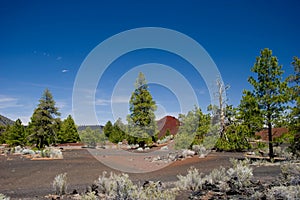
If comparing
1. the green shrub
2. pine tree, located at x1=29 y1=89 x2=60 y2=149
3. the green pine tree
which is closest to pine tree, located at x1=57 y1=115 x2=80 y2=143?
pine tree, located at x1=29 y1=89 x2=60 y2=149

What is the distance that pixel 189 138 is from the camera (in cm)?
2572

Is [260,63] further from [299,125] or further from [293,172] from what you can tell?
[293,172]

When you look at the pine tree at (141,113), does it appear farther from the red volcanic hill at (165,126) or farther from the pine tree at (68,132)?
the pine tree at (68,132)

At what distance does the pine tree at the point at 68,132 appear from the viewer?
2135 inches

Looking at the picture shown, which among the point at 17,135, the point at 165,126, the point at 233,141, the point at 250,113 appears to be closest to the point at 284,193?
the point at 250,113

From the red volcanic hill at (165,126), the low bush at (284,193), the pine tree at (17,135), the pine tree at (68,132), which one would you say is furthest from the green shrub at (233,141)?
the pine tree at (68,132)

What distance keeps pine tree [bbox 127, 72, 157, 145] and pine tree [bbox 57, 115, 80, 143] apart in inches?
850

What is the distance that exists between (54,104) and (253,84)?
1072 inches

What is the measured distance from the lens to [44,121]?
1382 inches

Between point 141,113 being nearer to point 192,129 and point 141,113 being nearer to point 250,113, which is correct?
point 192,129

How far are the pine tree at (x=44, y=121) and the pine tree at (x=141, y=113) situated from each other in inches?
401

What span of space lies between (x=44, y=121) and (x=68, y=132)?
20891 mm

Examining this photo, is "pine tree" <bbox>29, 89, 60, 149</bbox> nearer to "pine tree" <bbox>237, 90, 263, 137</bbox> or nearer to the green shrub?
the green shrub

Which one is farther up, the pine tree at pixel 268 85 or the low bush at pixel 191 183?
the pine tree at pixel 268 85
